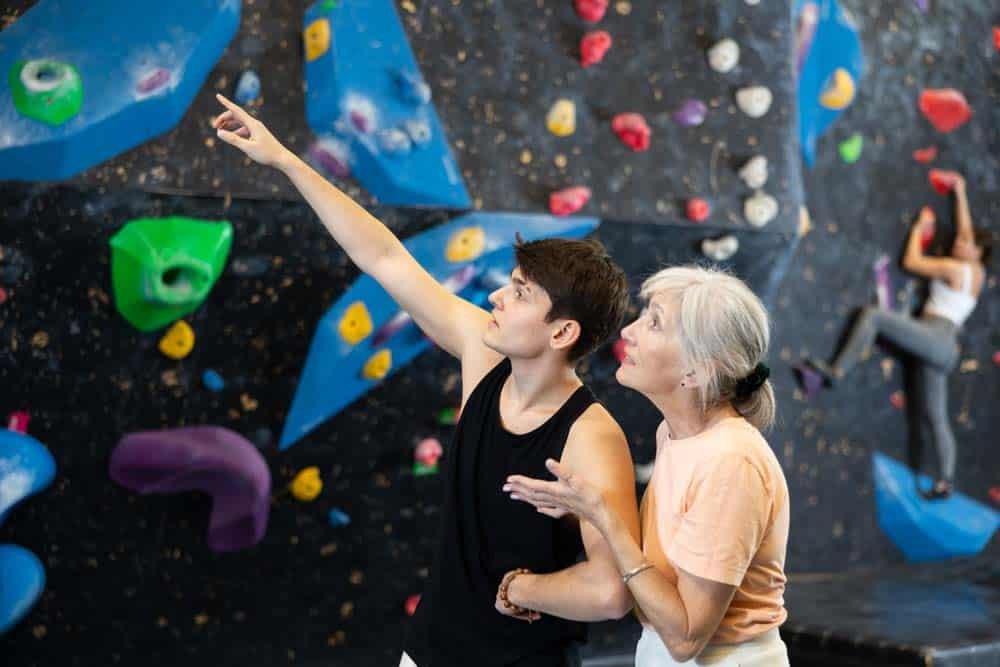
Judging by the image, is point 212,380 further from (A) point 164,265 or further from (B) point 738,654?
(B) point 738,654

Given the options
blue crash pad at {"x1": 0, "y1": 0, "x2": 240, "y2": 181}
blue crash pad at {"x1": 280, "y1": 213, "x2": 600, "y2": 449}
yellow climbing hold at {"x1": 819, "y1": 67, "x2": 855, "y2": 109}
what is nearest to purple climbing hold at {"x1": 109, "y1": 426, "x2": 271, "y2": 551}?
blue crash pad at {"x1": 280, "y1": 213, "x2": 600, "y2": 449}

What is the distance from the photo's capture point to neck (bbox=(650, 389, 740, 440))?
A: 1954 millimetres

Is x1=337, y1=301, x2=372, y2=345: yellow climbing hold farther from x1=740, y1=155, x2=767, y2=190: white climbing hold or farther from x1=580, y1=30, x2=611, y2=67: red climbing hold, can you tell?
x1=740, y1=155, x2=767, y2=190: white climbing hold

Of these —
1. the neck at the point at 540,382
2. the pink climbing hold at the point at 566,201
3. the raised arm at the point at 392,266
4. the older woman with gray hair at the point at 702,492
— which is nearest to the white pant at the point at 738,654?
the older woman with gray hair at the point at 702,492

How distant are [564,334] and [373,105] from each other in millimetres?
1380

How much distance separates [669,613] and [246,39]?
6.07ft

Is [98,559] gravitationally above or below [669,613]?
below

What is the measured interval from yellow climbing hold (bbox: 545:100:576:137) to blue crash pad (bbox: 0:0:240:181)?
90 cm

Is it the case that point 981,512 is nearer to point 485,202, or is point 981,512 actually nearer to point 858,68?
point 858,68

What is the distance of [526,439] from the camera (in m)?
2.00

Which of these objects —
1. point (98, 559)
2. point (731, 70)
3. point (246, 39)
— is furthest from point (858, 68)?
point (98, 559)

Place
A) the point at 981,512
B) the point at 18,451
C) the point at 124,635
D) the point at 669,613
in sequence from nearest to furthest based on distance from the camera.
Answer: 1. the point at 669,613
2. the point at 18,451
3. the point at 124,635
4. the point at 981,512

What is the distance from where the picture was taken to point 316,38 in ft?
10.3

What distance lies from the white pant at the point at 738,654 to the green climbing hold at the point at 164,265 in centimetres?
152
